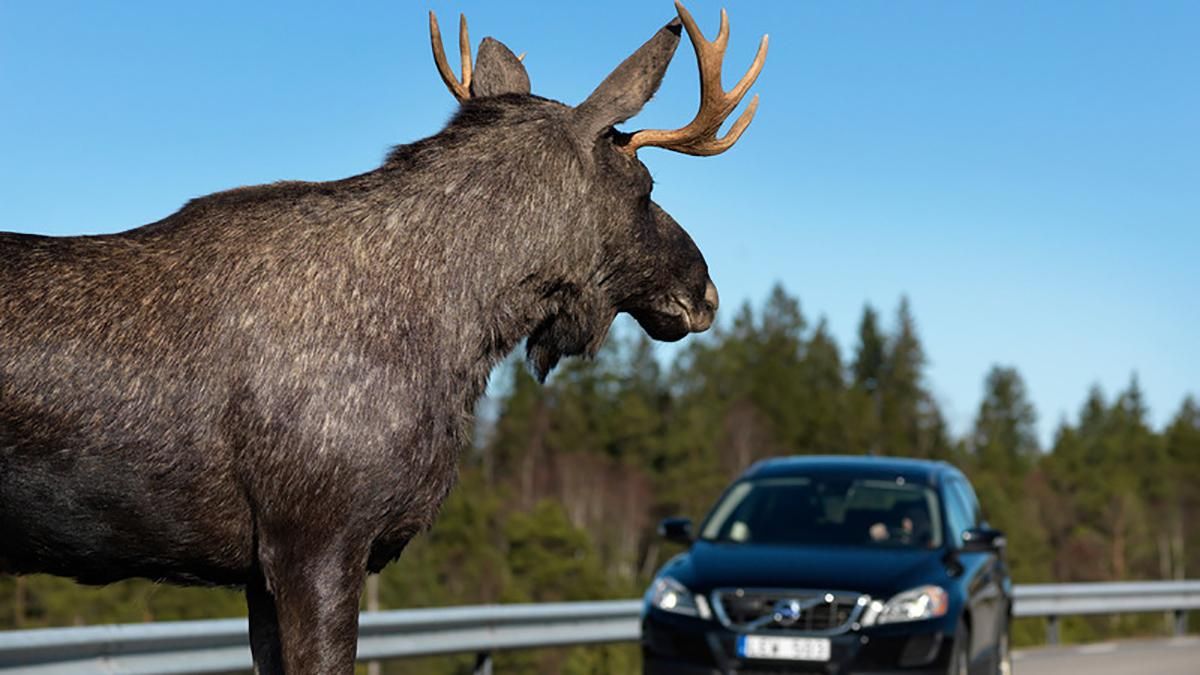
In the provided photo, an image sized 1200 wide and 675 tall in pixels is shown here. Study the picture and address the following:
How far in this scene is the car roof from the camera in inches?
508

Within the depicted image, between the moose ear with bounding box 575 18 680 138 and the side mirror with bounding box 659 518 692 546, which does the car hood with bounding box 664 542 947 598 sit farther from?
the moose ear with bounding box 575 18 680 138

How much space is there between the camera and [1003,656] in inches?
530

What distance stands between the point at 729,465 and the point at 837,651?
117m

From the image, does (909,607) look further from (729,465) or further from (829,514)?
(729,465)

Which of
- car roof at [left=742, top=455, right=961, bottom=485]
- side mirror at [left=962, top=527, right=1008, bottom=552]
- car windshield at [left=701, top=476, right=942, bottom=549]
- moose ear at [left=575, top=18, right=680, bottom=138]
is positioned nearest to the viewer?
moose ear at [left=575, top=18, right=680, bottom=138]

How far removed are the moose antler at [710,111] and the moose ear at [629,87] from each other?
10.5 inches

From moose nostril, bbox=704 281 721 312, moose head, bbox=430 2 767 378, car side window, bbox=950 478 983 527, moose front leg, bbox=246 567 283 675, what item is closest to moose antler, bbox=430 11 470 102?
moose head, bbox=430 2 767 378

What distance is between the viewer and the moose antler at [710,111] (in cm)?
646

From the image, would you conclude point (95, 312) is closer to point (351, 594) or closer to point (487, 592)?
point (351, 594)

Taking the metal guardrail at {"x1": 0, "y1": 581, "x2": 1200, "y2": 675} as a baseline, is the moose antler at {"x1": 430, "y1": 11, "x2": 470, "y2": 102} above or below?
above

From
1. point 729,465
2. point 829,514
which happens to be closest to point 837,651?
point 829,514

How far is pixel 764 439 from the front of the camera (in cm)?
13175

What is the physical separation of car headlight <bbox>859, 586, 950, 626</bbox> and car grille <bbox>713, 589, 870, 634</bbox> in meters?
0.08

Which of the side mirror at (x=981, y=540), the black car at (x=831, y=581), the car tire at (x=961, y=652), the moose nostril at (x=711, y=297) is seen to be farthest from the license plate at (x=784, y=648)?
the moose nostril at (x=711, y=297)
